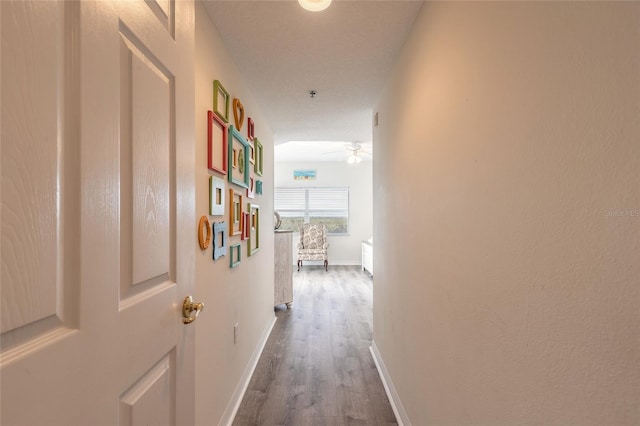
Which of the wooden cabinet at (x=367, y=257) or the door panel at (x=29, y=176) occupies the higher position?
the door panel at (x=29, y=176)

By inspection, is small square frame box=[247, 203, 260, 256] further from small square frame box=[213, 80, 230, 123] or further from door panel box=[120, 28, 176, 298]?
door panel box=[120, 28, 176, 298]

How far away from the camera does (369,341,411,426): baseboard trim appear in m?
1.77

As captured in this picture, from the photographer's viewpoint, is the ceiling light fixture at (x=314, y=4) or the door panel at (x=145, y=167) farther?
the ceiling light fixture at (x=314, y=4)

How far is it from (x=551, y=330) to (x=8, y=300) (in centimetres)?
95

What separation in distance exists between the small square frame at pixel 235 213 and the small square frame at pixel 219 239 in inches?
4.8

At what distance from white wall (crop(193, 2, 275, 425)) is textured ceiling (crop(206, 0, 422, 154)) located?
0.12m

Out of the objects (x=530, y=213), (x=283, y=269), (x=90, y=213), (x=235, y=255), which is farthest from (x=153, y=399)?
(x=283, y=269)

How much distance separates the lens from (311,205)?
7180 mm

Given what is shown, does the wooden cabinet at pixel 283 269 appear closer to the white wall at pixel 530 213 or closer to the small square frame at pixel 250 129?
the small square frame at pixel 250 129

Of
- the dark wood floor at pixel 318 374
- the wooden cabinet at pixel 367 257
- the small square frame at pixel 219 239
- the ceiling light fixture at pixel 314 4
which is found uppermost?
the ceiling light fixture at pixel 314 4

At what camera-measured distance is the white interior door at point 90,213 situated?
0.42 meters

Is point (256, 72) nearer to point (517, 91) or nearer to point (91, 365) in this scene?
point (517, 91)

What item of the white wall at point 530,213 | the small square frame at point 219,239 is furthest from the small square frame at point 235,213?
the white wall at point 530,213

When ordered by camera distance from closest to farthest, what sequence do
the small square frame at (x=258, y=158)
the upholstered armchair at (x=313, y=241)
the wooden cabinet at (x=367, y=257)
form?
1. the small square frame at (x=258, y=158)
2. the wooden cabinet at (x=367, y=257)
3. the upholstered armchair at (x=313, y=241)
